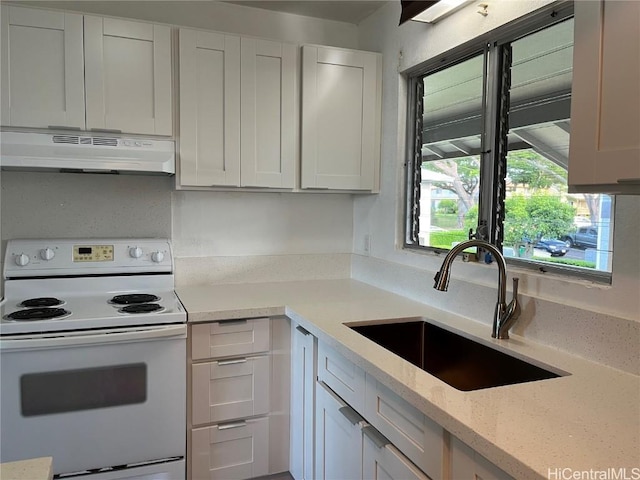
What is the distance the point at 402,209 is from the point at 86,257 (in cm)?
159

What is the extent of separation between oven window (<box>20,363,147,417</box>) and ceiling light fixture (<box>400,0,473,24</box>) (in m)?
1.71

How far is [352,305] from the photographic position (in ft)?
7.25

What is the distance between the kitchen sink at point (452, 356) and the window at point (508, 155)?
36 centimetres

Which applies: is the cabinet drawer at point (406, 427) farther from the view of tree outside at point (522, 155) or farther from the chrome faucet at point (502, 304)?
the view of tree outside at point (522, 155)

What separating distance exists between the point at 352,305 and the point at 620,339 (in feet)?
3.51

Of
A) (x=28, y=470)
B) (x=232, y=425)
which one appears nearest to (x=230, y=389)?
Result: (x=232, y=425)

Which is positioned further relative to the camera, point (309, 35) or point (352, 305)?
point (309, 35)

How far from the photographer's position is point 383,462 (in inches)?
56.7

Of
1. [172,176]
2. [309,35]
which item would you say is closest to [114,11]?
[172,176]

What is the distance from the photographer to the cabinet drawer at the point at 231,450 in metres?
2.11

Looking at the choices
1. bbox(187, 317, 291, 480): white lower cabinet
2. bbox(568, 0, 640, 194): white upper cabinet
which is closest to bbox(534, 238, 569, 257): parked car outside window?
bbox(568, 0, 640, 194): white upper cabinet

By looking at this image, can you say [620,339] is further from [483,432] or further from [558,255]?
[483,432]

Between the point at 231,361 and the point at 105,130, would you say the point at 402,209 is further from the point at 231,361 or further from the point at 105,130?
the point at 105,130

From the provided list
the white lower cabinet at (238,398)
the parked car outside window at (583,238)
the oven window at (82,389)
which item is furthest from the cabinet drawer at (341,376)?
the parked car outside window at (583,238)
